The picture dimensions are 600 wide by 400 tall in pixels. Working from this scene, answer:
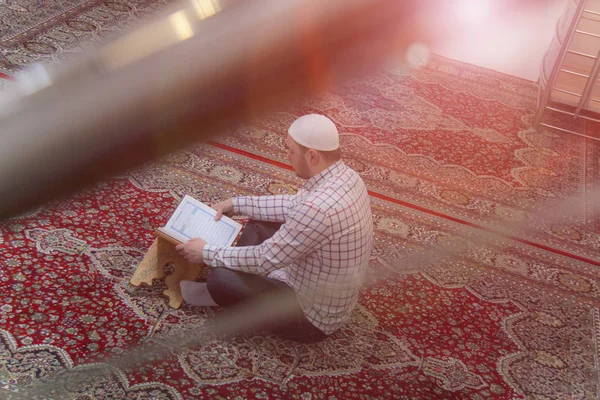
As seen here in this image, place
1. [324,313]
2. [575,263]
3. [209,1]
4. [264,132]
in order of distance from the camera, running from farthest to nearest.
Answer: [209,1]
[264,132]
[575,263]
[324,313]

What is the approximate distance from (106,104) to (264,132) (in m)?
1.05

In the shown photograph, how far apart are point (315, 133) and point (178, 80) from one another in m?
2.48

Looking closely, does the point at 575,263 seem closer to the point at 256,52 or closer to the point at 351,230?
the point at 351,230

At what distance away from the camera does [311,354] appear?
8.02 feet

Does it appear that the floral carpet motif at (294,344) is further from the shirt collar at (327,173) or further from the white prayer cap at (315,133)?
the white prayer cap at (315,133)

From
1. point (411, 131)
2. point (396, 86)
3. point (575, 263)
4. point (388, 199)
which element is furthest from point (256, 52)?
point (575, 263)

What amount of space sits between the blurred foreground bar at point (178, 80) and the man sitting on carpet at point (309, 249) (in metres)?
1.06

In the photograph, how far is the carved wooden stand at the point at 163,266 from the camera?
251cm

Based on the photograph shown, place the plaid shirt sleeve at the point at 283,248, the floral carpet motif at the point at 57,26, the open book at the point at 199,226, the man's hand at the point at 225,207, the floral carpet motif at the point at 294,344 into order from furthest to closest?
the floral carpet motif at the point at 57,26 → the man's hand at the point at 225,207 → the open book at the point at 199,226 → the floral carpet motif at the point at 294,344 → the plaid shirt sleeve at the point at 283,248

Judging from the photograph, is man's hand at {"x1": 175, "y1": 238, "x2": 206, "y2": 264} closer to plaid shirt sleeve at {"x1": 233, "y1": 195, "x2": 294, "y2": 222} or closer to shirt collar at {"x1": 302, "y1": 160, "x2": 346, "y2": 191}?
plaid shirt sleeve at {"x1": 233, "y1": 195, "x2": 294, "y2": 222}

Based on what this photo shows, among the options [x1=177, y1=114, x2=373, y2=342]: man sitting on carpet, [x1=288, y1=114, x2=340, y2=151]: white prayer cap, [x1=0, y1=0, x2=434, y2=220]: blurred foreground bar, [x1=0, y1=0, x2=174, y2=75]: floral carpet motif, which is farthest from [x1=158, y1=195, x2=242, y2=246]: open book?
[x1=0, y1=0, x2=174, y2=75]: floral carpet motif

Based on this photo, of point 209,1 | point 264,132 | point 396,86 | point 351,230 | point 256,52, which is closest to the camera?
point 351,230

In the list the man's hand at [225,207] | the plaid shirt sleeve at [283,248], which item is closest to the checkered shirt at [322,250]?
the plaid shirt sleeve at [283,248]

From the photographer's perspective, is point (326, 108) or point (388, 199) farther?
point (326, 108)
